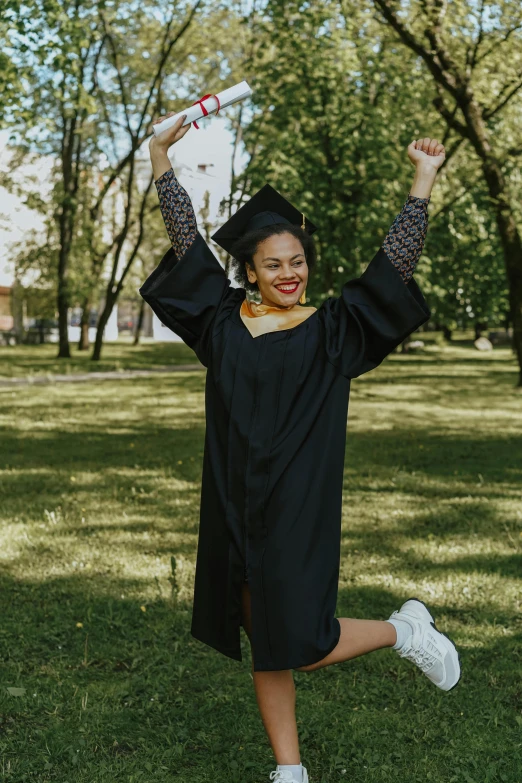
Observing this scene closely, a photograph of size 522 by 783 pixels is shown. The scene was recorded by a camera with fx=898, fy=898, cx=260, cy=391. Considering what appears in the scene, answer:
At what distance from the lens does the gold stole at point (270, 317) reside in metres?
3.04

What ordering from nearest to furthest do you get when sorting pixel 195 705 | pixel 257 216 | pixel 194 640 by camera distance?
pixel 257 216 → pixel 195 705 → pixel 194 640

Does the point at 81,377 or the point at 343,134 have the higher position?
the point at 343,134

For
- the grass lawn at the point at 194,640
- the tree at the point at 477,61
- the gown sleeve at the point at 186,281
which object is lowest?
the grass lawn at the point at 194,640

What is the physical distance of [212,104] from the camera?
304 cm

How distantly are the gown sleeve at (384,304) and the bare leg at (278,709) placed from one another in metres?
0.87

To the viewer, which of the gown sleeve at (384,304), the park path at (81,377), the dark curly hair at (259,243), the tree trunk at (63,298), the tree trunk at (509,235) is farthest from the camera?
the tree trunk at (63,298)

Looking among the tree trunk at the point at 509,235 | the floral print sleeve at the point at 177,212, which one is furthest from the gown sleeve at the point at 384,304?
the tree trunk at the point at 509,235

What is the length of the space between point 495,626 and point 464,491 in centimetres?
369

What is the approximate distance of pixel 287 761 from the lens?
299 cm

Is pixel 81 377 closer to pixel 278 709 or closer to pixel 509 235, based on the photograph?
pixel 509 235

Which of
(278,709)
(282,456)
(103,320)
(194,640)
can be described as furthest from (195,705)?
(103,320)

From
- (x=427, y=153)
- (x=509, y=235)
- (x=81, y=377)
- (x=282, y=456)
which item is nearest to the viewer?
(x=282, y=456)

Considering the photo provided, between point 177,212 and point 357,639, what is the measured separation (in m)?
1.63

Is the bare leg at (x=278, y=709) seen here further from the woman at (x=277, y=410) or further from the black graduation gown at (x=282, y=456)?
the black graduation gown at (x=282, y=456)
